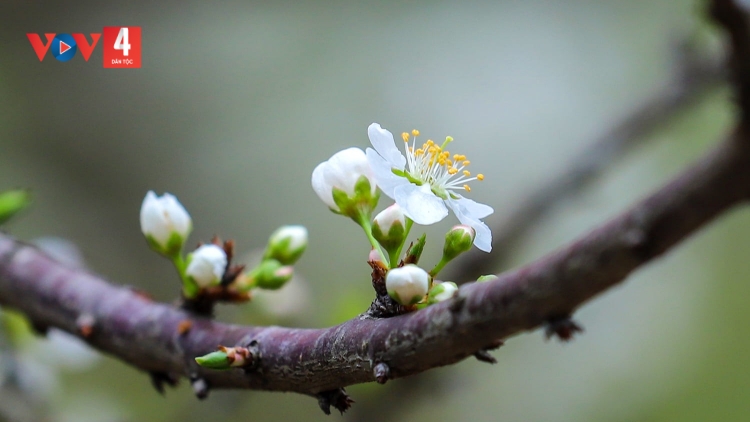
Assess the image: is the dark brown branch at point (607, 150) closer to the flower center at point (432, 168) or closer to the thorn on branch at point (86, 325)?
the flower center at point (432, 168)

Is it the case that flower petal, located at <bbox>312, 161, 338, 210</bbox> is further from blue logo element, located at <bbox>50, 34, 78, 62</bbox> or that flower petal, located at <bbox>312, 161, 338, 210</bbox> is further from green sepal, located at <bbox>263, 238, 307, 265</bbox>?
blue logo element, located at <bbox>50, 34, 78, 62</bbox>

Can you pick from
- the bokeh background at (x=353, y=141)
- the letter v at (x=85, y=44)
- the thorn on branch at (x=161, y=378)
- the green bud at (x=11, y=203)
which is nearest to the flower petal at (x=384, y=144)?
the thorn on branch at (x=161, y=378)

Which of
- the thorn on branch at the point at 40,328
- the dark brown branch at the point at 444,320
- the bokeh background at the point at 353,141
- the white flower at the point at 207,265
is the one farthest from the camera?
the bokeh background at the point at 353,141

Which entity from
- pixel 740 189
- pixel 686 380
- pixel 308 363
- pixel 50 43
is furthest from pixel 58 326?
pixel 686 380

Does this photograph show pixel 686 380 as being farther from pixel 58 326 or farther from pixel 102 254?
pixel 102 254

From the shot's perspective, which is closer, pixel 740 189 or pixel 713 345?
pixel 740 189

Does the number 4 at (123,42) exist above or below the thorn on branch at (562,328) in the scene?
above

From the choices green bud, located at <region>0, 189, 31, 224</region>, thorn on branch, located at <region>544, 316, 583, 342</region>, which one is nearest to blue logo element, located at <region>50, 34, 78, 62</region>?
green bud, located at <region>0, 189, 31, 224</region>

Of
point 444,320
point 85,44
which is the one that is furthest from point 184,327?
point 85,44

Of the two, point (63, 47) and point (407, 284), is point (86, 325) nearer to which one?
point (407, 284)
